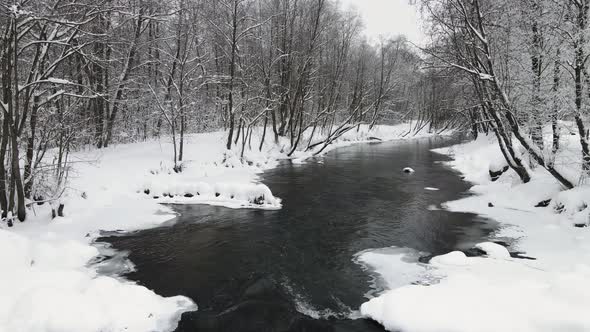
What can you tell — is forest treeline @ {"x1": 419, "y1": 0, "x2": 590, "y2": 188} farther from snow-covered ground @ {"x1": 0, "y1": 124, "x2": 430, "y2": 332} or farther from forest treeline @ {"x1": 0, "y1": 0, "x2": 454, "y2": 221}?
snow-covered ground @ {"x1": 0, "y1": 124, "x2": 430, "y2": 332}

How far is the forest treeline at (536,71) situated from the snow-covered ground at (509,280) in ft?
2.21

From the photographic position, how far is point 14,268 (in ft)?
23.1

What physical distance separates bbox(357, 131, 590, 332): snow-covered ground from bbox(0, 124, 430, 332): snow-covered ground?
426cm

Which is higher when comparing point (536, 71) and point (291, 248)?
point (536, 71)

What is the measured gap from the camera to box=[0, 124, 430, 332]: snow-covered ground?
602 cm

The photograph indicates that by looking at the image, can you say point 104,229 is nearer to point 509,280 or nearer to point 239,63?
Result: point 509,280

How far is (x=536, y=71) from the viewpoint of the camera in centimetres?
1337

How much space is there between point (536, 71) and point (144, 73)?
78.6 feet

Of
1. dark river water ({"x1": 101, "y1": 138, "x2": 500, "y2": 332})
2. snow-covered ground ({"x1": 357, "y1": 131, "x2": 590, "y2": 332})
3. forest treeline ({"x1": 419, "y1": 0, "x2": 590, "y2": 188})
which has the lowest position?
dark river water ({"x1": 101, "y1": 138, "x2": 500, "y2": 332})

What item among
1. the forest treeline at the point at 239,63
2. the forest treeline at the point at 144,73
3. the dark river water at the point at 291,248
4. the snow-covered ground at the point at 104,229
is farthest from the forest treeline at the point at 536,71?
the snow-covered ground at the point at 104,229

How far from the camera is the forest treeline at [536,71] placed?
36.8ft

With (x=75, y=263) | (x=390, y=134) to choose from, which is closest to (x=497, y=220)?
(x=75, y=263)

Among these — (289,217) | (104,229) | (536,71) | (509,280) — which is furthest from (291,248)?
(536,71)

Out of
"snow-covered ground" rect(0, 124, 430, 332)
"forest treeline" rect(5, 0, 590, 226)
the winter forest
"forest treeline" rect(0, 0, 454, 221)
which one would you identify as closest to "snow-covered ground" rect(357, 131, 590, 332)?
the winter forest
